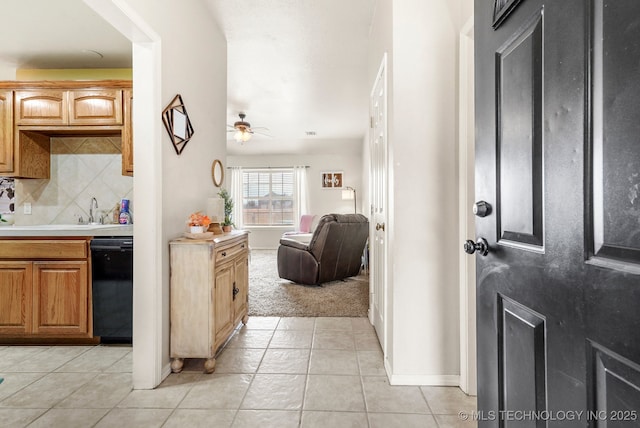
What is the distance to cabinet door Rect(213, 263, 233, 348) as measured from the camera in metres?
2.16

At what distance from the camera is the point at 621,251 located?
0.57m

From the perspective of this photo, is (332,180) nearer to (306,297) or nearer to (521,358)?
(306,297)

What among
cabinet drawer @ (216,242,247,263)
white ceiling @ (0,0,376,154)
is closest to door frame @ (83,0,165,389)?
cabinet drawer @ (216,242,247,263)

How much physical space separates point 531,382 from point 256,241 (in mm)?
7876

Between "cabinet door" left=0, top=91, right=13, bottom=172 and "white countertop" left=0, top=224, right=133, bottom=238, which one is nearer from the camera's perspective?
"white countertop" left=0, top=224, right=133, bottom=238

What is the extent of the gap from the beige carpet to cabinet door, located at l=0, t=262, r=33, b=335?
1776 mm

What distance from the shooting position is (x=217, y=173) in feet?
9.90

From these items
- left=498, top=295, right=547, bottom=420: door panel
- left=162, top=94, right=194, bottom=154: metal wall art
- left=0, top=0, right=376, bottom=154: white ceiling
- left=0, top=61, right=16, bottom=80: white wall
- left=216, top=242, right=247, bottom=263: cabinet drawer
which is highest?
left=0, top=0, right=376, bottom=154: white ceiling

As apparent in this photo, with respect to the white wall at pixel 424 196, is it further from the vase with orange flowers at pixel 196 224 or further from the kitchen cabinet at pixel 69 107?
the kitchen cabinet at pixel 69 107

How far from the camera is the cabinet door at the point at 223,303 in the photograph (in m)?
2.16

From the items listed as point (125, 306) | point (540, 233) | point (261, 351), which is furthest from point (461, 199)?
point (125, 306)

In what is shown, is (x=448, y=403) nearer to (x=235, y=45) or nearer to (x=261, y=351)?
(x=261, y=351)

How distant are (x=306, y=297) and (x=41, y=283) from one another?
8.07 feet

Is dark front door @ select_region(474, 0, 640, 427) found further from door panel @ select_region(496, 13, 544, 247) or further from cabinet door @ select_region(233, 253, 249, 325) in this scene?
cabinet door @ select_region(233, 253, 249, 325)
